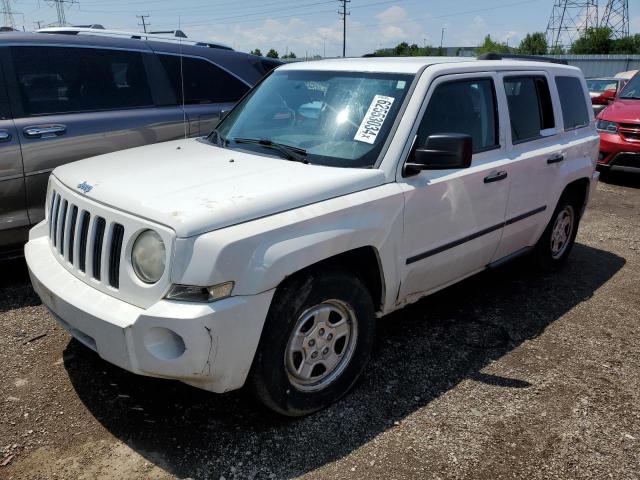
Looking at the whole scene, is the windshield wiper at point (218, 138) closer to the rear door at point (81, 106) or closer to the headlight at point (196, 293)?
the rear door at point (81, 106)

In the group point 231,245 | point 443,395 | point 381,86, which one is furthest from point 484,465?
point 381,86

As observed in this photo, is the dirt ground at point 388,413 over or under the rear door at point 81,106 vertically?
under

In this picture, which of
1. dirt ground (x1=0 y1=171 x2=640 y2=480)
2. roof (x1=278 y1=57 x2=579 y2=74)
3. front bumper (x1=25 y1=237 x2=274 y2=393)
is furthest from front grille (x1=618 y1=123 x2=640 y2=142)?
front bumper (x1=25 y1=237 x2=274 y2=393)

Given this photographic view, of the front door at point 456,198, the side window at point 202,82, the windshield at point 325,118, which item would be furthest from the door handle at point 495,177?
the side window at point 202,82

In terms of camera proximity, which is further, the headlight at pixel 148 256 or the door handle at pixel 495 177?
the door handle at pixel 495 177

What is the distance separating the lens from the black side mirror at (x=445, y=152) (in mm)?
3137

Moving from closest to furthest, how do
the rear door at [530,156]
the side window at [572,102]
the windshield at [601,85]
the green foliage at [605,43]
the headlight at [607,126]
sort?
the rear door at [530,156]
the side window at [572,102]
the headlight at [607,126]
the windshield at [601,85]
the green foliage at [605,43]

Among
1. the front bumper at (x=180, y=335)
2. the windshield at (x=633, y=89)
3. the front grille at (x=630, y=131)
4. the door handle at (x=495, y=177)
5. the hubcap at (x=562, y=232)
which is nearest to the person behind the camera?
the front bumper at (x=180, y=335)

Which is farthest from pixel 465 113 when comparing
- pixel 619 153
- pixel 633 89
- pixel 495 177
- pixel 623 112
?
pixel 633 89

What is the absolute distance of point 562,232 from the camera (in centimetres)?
529

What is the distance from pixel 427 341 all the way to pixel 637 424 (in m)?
1.31

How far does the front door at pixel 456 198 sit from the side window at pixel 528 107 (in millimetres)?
263

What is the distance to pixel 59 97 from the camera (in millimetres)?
4664

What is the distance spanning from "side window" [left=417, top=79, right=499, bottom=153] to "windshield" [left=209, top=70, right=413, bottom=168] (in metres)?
0.23
